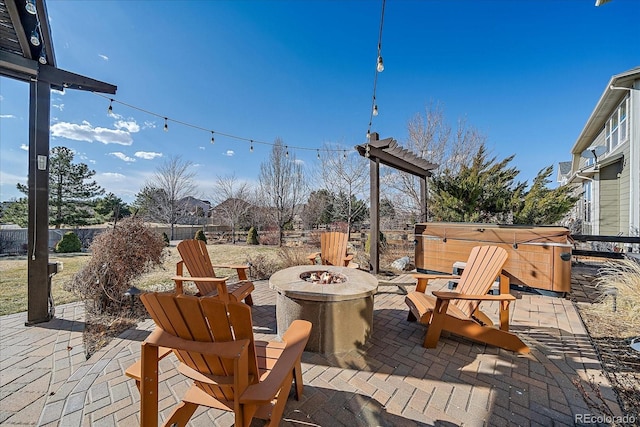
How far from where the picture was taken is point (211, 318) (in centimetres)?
117

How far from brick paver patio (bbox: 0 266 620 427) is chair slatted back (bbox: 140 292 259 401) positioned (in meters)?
0.66

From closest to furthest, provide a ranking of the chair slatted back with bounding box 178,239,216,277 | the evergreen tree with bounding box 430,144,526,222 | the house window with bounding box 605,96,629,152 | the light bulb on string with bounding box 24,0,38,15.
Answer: the light bulb on string with bounding box 24,0,38,15 < the chair slatted back with bounding box 178,239,216,277 < the house window with bounding box 605,96,629,152 < the evergreen tree with bounding box 430,144,526,222

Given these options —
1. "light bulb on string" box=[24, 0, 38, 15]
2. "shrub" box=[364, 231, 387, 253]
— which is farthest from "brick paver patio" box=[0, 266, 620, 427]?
"shrub" box=[364, 231, 387, 253]

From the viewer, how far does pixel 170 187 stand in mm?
16359

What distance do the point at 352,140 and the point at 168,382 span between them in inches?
524

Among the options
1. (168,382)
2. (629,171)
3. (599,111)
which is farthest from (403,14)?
(599,111)

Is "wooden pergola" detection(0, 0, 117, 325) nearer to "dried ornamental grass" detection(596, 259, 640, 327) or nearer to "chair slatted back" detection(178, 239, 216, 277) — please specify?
"chair slatted back" detection(178, 239, 216, 277)

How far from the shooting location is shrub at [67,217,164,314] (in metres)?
3.55

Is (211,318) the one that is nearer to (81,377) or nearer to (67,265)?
(81,377)

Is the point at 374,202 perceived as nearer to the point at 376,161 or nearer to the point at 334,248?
the point at 376,161

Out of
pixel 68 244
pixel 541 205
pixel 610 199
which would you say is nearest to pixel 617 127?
pixel 610 199

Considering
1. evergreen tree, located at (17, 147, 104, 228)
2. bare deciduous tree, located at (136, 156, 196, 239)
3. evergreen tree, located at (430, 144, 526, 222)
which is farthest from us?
bare deciduous tree, located at (136, 156, 196, 239)

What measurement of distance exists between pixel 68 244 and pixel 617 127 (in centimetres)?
2011

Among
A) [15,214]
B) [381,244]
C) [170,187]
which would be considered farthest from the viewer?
[170,187]
